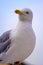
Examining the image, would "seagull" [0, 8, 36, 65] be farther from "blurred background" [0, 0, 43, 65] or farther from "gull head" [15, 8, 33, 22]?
"blurred background" [0, 0, 43, 65]

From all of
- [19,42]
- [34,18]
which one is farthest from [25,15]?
[34,18]

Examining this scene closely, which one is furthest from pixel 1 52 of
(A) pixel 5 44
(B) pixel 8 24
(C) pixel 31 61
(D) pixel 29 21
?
(B) pixel 8 24

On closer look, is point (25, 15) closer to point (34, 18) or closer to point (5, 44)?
point (5, 44)

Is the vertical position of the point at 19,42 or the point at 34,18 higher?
the point at 34,18

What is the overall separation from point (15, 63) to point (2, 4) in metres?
0.55

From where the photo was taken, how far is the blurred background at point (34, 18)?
95cm

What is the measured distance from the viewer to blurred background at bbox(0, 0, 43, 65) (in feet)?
3.11

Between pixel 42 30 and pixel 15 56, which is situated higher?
pixel 42 30

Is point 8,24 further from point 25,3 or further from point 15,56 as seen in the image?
point 15,56

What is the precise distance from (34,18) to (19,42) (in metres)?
0.42

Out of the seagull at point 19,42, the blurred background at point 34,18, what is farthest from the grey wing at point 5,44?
the blurred background at point 34,18

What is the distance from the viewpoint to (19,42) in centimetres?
64

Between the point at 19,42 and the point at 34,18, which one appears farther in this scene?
the point at 34,18

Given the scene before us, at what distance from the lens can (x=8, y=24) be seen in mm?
1062
